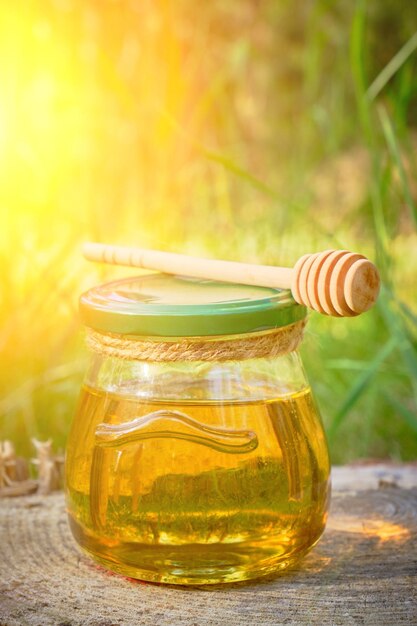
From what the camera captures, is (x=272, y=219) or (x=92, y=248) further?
(x=272, y=219)

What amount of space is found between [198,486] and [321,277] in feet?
0.74

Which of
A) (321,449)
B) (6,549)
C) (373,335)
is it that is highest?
(321,449)

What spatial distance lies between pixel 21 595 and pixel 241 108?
111 inches

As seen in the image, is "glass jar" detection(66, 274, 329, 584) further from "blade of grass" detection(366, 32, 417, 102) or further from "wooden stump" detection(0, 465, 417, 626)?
"blade of grass" detection(366, 32, 417, 102)

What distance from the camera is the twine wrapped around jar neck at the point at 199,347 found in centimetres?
83

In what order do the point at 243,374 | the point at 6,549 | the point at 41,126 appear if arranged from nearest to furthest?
the point at 243,374 < the point at 6,549 < the point at 41,126

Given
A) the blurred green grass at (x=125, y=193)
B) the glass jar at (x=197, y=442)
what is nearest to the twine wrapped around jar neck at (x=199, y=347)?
the glass jar at (x=197, y=442)

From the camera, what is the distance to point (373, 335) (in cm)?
222

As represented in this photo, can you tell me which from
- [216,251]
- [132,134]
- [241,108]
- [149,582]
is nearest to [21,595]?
[149,582]

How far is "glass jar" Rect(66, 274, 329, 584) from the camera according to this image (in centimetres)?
82

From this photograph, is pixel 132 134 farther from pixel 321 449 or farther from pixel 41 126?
pixel 321 449

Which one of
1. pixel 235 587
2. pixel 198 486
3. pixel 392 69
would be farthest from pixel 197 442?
pixel 392 69

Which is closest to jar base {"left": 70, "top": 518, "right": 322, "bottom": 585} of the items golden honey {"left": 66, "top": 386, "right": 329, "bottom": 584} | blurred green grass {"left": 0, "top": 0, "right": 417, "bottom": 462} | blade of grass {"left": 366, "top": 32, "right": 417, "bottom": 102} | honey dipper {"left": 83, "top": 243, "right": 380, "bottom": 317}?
golden honey {"left": 66, "top": 386, "right": 329, "bottom": 584}

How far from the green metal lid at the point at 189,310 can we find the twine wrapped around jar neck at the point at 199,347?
1 centimetres
